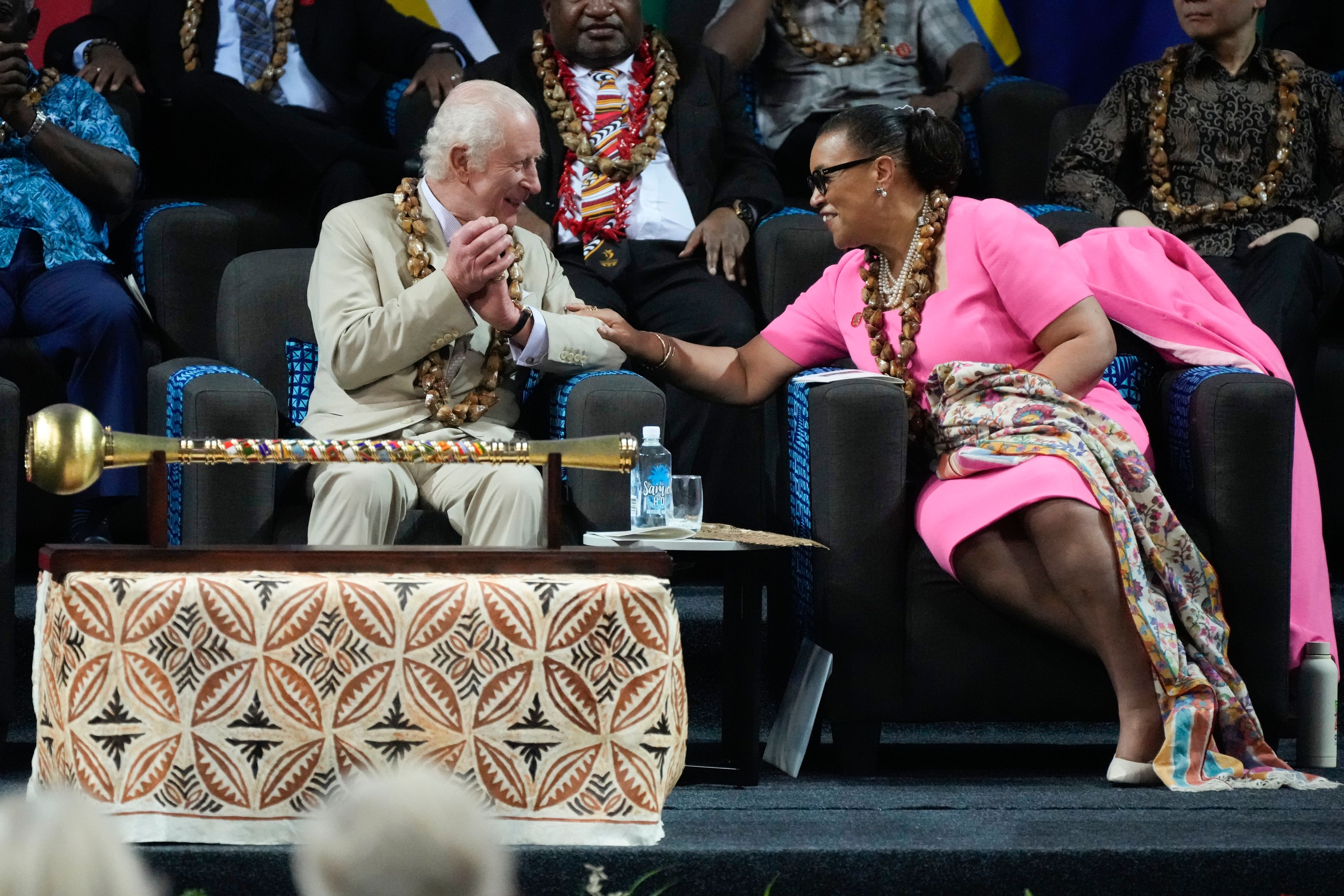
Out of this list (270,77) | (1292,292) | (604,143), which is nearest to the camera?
(1292,292)

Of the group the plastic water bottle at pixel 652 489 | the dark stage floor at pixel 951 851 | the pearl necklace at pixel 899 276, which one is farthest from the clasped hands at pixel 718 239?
the dark stage floor at pixel 951 851

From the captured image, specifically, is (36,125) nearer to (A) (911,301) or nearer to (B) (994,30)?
(A) (911,301)

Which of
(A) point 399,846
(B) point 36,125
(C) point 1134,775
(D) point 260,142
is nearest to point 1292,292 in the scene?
(C) point 1134,775

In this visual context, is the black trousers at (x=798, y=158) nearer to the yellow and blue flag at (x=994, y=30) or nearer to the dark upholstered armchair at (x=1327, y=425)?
the dark upholstered armchair at (x=1327, y=425)

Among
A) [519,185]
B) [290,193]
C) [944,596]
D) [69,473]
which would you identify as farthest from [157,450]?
[290,193]

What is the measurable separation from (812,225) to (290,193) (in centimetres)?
148

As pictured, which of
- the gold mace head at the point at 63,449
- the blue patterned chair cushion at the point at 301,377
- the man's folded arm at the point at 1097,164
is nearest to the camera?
the gold mace head at the point at 63,449

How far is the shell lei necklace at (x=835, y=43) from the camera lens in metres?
4.38

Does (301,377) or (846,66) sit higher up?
(846,66)

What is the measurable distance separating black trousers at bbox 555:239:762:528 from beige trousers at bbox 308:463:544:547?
0.58 m

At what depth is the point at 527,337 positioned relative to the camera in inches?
115

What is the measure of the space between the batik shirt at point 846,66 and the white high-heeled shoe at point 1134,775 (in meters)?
2.26

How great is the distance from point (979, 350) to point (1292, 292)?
1070mm

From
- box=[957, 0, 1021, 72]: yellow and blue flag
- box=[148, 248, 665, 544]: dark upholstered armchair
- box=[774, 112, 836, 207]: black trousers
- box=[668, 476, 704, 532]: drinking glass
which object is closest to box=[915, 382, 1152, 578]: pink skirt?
box=[668, 476, 704, 532]: drinking glass
